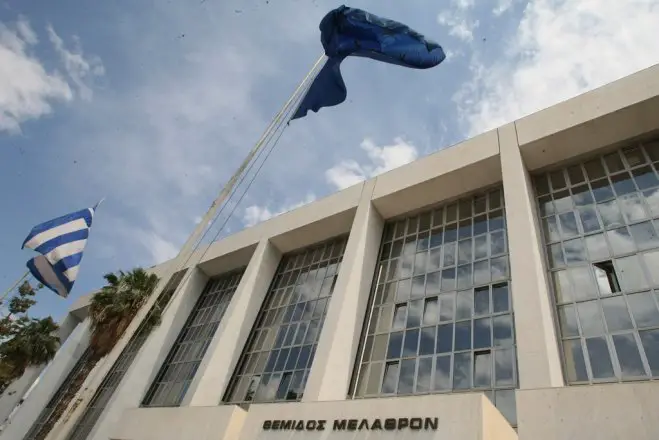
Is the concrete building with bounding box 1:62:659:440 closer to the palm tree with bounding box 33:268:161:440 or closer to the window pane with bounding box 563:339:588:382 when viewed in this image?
the window pane with bounding box 563:339:588:382

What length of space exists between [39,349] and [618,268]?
28.9m

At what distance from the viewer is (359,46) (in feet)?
37.7

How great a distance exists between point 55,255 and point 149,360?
6478 mm

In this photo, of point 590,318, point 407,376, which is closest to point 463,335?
point 407,376

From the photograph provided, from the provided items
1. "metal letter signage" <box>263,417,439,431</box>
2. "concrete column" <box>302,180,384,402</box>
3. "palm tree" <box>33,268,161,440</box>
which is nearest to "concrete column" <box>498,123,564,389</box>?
"metal letter signage" <box>263,417,439,431</box>

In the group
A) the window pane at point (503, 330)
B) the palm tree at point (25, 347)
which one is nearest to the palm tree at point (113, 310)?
the palm tree at point (25, 347)

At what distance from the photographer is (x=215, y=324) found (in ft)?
66.2

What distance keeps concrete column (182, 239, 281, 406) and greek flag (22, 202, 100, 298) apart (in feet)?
20.5

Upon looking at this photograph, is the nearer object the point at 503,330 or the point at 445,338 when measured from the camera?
the point at 503,330

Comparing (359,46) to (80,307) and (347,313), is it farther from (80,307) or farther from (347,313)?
(80,307)

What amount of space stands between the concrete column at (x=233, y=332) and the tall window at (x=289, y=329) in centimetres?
41

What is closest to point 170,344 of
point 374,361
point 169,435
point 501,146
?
point 169,435

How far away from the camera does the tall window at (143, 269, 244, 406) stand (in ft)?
59.5

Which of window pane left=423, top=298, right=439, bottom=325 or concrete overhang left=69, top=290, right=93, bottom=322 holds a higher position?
concrete overhang left=69, top=290, right=93, bottom=322
